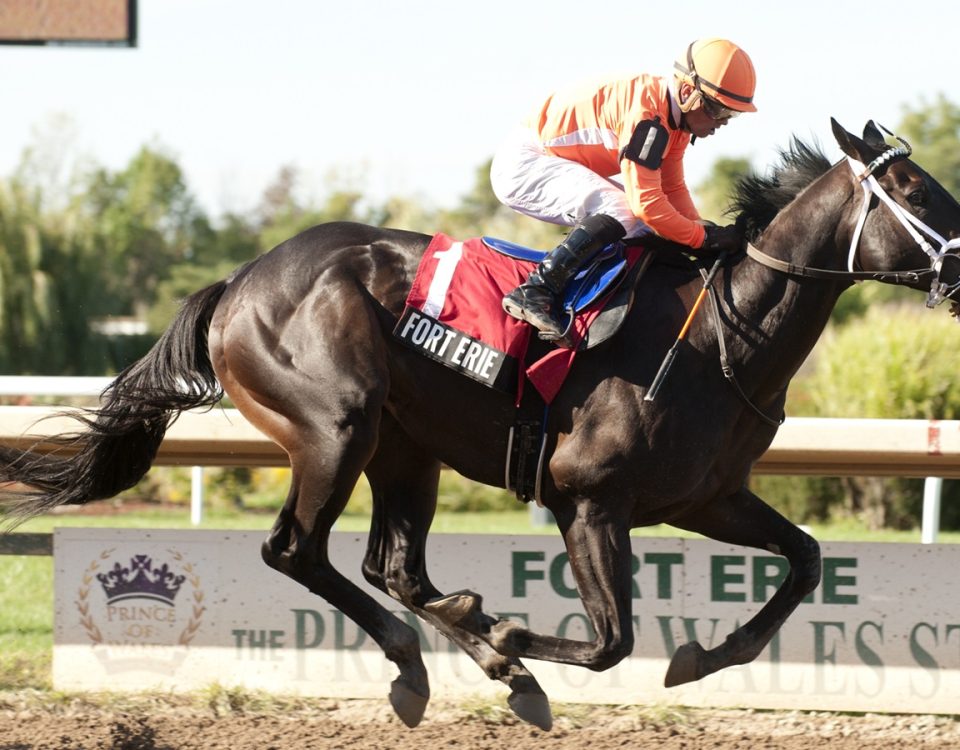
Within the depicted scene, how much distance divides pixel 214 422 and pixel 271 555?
4.77 ft

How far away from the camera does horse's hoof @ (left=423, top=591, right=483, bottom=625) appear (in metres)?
4.38

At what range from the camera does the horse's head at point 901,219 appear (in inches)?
155

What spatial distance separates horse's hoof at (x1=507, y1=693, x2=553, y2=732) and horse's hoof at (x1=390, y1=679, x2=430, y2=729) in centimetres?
31

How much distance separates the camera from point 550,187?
4.45m

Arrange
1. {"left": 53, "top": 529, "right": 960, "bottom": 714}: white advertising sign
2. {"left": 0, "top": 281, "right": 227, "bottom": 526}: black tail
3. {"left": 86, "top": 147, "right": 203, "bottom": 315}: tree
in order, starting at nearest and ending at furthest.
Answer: {"left": 0, "top": 281, "right": 227, "bottom": 526}: black tail, {"left": 53, "top": 529, "right": 960, "bottom": 714}: white advertising sign, {"left": 86, "top": 147, "right": 203, "bottom": 315}: tree

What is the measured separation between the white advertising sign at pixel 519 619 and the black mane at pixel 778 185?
1478 millimetres

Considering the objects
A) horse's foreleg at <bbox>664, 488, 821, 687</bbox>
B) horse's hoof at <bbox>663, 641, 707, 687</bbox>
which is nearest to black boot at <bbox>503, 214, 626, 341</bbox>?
horse's foreleg at <bbox>664, 488, 821, 687</bbox>

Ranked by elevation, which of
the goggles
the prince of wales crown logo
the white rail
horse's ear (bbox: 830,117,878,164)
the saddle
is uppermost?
the goggles

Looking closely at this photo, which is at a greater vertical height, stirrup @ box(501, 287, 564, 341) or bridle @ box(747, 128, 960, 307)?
bridle @ box(747, 128, 960, 307)

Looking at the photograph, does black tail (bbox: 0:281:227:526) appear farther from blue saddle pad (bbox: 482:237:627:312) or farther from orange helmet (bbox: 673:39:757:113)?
orange helmet (bbox: 673:39:757:113)

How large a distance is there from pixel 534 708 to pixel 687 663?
0.53 metres

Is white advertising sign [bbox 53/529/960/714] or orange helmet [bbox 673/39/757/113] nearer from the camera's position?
orange helmet [bbox 673/39/757/113]

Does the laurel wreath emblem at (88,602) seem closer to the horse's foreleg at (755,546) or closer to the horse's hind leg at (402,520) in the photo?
the horse's hind leg at (402,520)

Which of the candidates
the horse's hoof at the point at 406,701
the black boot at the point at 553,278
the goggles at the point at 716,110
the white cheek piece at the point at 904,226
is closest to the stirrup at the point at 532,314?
the black boot at the point at 553,278
